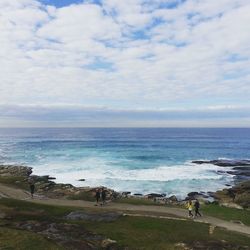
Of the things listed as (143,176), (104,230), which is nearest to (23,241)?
(104,230)

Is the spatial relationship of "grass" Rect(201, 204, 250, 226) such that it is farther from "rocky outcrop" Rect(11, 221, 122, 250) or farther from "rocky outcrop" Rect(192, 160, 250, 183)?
"rocky outcrop" Rect(192, 160, 250, 183)

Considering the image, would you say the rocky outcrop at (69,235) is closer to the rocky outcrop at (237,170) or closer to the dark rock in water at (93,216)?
the dark rock in water at (93,216)

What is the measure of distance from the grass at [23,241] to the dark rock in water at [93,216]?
6.74m

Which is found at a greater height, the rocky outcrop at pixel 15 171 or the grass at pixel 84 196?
the grass at pixel 84 196

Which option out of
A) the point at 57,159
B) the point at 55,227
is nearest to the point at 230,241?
the point at 55,227

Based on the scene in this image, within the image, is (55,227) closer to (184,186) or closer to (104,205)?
(104,205)

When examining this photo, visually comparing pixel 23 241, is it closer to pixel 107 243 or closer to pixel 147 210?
pixel 107 243

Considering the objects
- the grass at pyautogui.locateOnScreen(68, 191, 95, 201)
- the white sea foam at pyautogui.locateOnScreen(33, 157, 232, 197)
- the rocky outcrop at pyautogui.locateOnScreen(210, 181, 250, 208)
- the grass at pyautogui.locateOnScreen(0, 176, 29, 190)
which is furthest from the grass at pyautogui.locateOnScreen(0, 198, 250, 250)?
the white sea foam at pyautogui.locateOnScreen(33, 157, 232, 197)

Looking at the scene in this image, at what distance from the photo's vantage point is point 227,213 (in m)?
36.5

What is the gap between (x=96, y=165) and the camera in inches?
3423

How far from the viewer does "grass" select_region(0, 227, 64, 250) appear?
77.6 ft

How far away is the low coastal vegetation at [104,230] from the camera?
25.2 meters

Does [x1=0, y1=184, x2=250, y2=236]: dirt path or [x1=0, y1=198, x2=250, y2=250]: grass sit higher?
[x1=0, y1=198, x2=250, y2=250]: grass

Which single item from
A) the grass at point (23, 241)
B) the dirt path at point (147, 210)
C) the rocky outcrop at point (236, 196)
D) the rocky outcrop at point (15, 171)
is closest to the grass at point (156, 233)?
the dirt path at point (147, 210)
